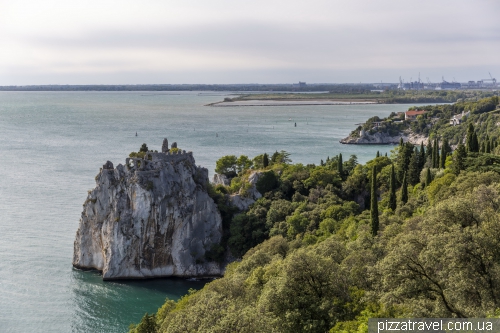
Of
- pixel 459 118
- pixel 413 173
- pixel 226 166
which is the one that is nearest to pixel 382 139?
pixel 459 118

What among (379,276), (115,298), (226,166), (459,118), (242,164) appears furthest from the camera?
(459,118)

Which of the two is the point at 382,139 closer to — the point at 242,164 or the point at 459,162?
the point at 242,164

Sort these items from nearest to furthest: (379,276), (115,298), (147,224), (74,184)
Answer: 1. (379,276)
2. (115,298)
3. (147,224)
4. (74,184)

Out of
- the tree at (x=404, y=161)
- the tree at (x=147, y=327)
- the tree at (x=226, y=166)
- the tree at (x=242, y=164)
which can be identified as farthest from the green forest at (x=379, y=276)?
the tree at (x=226, y=166)

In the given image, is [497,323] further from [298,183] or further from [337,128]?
[337,128]

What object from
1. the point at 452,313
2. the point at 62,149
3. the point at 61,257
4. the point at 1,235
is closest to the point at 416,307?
the point at 452,313
